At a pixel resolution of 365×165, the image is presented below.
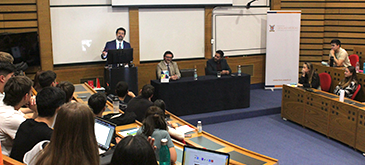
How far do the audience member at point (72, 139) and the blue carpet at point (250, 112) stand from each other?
15.8 feet

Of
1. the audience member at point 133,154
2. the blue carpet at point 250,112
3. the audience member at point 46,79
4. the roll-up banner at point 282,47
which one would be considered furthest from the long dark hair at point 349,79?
the audience member at point 133,154

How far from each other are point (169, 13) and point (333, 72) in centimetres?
376

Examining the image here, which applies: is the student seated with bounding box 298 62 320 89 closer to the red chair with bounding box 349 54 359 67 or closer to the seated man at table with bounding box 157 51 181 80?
the red chair with bounding box 349 54 359 67

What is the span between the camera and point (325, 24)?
9.07 metres

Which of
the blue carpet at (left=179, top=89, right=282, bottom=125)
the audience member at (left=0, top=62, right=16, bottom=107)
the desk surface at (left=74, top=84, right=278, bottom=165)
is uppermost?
the audience member at (left=0, top=62, right=16, bottom=107)

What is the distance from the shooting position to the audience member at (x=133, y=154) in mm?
1479

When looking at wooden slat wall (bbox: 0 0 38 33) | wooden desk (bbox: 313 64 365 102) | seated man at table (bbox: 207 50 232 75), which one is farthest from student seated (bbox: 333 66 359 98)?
wooden slat wall (bbox: 0 0 38 33)

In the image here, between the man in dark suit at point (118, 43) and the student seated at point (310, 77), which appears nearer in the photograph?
the student seated at point (310, 77)

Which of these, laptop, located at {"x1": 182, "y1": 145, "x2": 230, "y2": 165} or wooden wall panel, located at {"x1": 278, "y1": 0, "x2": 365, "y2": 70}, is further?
wooden wall panel, located at {"x1": 278, "y1": 0, "x2": 365, "y2": 70}

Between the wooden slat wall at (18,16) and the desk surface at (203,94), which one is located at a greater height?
the wooden slat wall at (18,16)

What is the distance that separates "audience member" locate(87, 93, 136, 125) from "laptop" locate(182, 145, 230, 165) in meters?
1.38

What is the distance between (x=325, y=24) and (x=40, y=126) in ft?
27.6

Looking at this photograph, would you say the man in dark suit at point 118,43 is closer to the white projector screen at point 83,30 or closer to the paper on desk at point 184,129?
the white projector screen at point 83,30

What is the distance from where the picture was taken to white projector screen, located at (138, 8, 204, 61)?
25.7 feet
